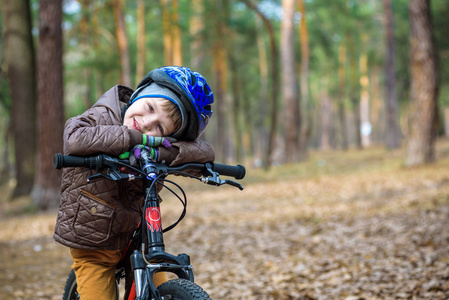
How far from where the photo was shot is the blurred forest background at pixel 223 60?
11219 mm

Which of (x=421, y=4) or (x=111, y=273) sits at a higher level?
(x=421, y=4)

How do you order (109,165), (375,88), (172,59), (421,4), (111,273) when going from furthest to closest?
(375,88) → (172,59) → (421,4) → (111,273) → (109,165)

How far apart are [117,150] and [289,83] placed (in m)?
18.5

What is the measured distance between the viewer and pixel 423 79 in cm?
1198

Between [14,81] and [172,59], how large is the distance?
10.4 metres

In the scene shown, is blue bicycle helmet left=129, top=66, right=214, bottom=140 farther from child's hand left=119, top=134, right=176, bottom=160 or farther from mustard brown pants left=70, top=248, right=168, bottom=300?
mustard brown pants left=70, top=248, right=168, bottom=300

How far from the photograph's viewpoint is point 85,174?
2.54 meters

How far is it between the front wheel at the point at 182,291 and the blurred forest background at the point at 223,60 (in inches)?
358

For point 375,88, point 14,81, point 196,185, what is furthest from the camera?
point 375,88

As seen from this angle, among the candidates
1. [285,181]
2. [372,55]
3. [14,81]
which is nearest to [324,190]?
[285,181]

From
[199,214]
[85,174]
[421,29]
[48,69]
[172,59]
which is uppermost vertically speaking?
[172,59]

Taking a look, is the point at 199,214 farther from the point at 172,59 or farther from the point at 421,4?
the point at 172,59

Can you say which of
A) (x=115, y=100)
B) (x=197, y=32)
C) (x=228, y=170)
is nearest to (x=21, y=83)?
(x=197, y=32)

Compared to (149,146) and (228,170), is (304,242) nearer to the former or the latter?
(228,170)
